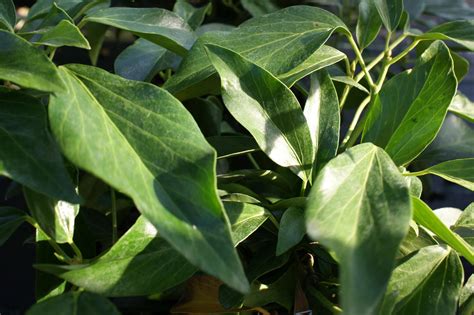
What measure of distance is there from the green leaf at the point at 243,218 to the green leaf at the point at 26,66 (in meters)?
0.18

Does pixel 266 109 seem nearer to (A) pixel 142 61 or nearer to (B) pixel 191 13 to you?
(A) pixel 142 61

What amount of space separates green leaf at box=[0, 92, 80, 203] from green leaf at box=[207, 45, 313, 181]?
14 cm

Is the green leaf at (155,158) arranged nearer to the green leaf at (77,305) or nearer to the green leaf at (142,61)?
the green leaf at (77,305)

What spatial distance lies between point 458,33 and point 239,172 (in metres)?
0.25

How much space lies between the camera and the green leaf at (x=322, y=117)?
0.54 metres

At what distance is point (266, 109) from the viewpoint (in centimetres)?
53

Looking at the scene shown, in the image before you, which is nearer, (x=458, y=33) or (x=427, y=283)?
(x=427, y=283)

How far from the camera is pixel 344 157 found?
1.48 feet

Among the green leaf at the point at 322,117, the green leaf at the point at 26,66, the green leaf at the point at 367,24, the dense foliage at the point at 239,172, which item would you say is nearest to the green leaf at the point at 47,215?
the dense foliage at the point at 239,172

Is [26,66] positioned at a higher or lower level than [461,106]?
higher

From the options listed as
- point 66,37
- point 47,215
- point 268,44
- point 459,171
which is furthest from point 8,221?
point 459,171

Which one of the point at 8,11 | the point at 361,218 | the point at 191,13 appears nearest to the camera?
the point at 361,218

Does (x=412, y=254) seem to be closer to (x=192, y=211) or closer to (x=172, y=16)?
(x=192, y=211)

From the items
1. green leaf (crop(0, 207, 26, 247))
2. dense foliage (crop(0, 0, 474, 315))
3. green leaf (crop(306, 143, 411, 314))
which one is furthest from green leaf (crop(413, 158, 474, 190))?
green leaf (crop(0, 207, 26, 247))
